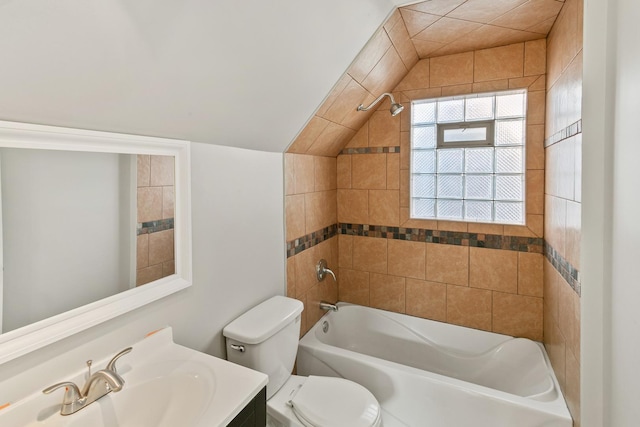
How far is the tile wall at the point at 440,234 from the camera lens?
220cm

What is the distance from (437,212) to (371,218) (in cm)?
53

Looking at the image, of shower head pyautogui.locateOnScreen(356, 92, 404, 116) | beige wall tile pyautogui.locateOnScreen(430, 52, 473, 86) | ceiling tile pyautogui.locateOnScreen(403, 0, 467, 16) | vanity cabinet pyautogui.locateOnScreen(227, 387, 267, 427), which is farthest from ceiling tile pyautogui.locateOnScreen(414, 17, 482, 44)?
vanity cabinet pyautogui.locateOnScreen(227, 387, 267, 427)

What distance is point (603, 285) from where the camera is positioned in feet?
1.97

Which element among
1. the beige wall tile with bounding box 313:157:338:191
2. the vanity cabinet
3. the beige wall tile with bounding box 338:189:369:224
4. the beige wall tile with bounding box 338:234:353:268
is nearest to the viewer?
the vanity cabinet

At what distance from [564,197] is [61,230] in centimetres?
216

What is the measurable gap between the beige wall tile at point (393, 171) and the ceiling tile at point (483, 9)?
103 centimetres

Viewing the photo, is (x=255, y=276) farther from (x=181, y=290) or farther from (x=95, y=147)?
(x=95, y=147)

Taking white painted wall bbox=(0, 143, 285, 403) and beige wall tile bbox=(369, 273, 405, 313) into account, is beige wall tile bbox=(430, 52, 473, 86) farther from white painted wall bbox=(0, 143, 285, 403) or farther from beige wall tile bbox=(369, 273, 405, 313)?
beige wall tile bbox=(369, 273, 405, 313)

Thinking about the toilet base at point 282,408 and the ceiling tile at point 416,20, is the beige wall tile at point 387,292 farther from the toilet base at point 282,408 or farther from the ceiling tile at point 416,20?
the ceiling tile at point 416,20

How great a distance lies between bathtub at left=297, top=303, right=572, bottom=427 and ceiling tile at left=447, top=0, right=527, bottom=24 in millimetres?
2026

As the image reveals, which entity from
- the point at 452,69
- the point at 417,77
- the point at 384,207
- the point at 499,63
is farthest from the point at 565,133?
the point at 384,207

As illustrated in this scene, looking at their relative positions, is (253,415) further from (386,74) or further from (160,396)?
(386,74)

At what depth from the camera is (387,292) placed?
9.04ft

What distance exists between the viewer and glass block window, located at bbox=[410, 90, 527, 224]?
90.0 inches
